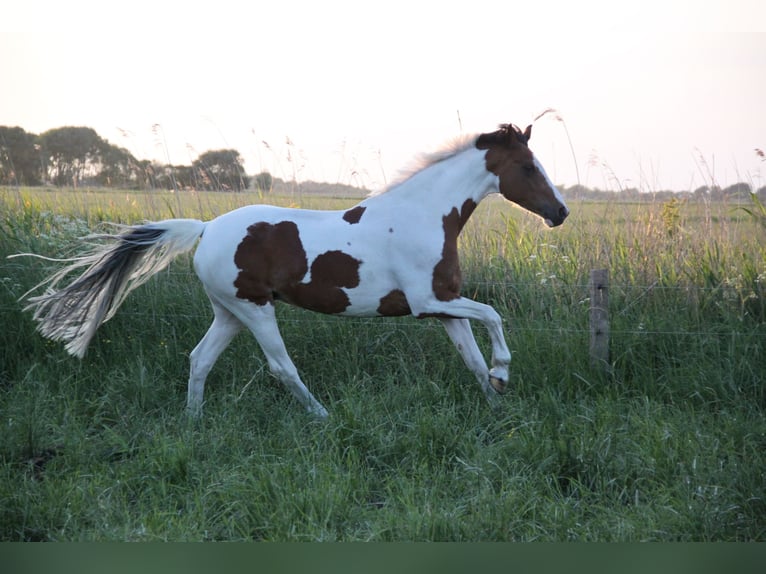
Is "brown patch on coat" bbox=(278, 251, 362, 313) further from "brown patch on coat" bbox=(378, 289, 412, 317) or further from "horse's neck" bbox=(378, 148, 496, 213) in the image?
"horse's neck" bbox=(378, 148, 496, 213)

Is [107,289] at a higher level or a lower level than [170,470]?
higher

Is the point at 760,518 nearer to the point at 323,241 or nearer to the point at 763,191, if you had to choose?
the point at 323,241

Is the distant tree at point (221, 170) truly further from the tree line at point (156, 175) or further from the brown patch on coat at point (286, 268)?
the brown patch on coat at point (286, 268)

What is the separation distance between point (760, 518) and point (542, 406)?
62.7 inches

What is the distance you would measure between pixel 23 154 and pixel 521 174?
8785mm

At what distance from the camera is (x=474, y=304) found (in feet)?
15.4

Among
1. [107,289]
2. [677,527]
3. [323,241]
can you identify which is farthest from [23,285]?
[677,527]

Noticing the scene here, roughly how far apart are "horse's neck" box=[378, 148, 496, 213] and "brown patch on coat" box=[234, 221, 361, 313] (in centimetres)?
59

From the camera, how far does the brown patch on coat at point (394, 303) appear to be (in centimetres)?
476

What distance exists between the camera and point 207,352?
4.98 metres

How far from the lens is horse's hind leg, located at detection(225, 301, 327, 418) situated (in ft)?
15.7

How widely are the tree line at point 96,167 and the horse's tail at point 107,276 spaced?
279 centimetres

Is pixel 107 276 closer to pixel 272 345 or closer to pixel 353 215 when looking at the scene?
pixel 272 345

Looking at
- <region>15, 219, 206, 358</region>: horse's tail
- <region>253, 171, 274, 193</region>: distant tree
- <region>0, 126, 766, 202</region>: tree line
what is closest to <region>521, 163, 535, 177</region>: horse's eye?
<region>15, 219, 206, 358</region>: horse's tail
